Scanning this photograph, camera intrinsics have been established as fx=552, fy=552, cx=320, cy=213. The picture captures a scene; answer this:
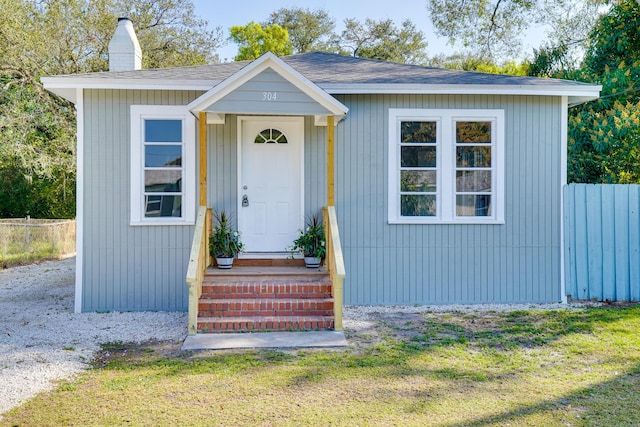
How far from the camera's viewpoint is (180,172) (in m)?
7.62

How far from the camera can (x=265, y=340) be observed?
5.79m

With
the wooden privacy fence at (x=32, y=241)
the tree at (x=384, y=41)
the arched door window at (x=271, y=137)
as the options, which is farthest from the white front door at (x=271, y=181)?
the tree at (x=384, y=41)

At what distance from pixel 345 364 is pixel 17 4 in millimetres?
15242

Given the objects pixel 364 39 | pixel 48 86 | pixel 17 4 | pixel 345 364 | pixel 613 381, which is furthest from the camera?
pixel 364 39

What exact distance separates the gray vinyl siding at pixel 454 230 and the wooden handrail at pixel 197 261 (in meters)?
1.91

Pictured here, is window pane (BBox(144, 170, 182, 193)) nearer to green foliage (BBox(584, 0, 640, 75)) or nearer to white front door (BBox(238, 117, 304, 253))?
white front door (BBox(238, 117, 304, 253))

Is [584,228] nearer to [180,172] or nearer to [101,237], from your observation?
[180,172]

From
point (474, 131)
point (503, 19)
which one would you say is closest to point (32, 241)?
→ point (474, 131)

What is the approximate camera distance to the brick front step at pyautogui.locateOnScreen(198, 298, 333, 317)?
6.39 meters

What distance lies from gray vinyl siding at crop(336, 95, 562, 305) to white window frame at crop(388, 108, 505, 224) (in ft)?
0.28

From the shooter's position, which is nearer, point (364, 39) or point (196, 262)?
point (196, 262)

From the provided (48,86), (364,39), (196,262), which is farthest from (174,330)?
(364,39)

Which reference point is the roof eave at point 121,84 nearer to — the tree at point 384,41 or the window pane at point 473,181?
the window pane at point 473,181

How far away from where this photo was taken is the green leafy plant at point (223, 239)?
24.1 feet
